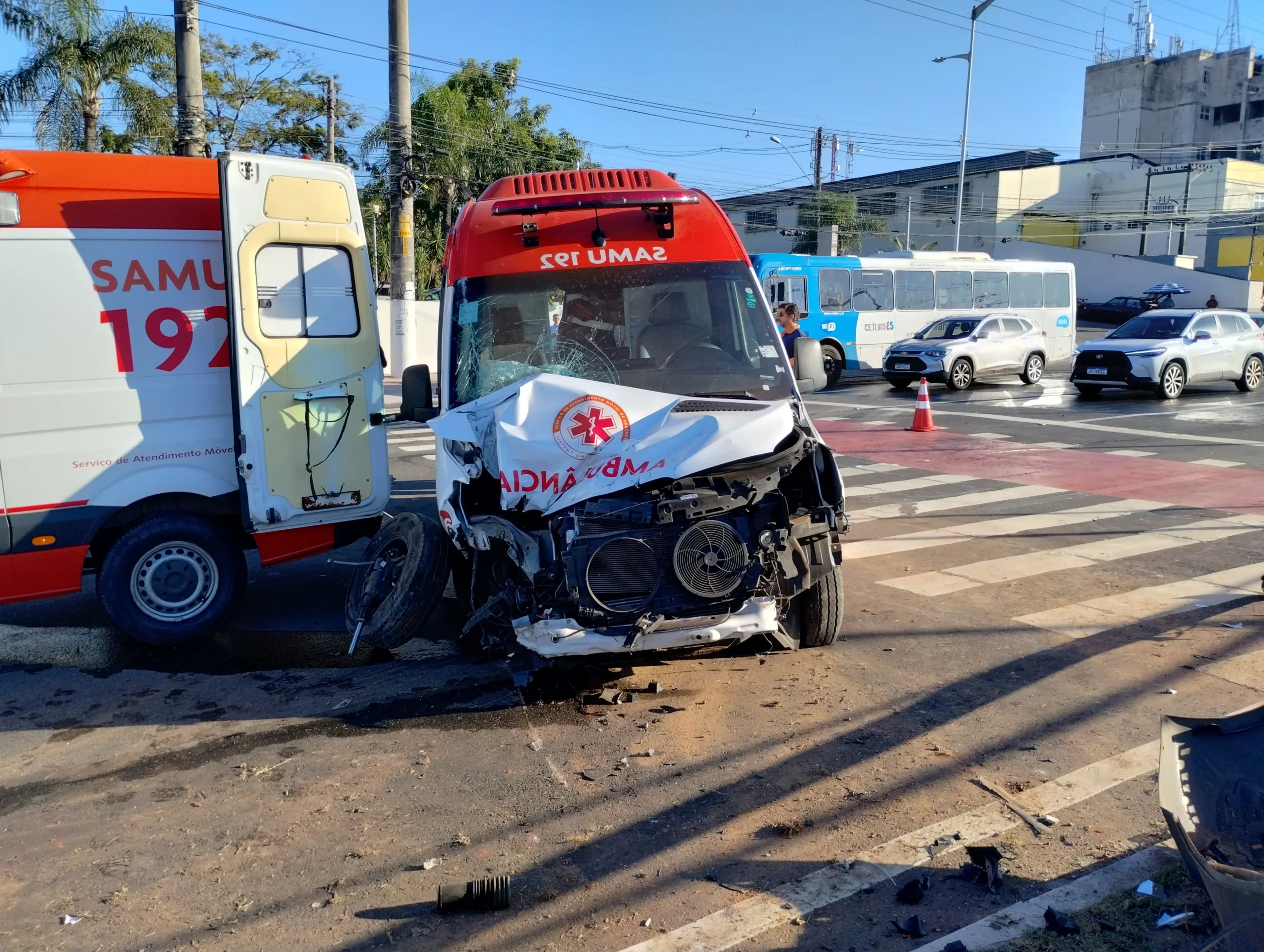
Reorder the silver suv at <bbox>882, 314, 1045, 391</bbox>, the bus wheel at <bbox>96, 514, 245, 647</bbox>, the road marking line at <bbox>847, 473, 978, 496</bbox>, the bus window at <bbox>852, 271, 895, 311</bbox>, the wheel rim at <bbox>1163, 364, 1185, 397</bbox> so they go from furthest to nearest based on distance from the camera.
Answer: the bus window at <bbox>852, 271, 895, 311</bbox> → the silver suv at <bbox>882, 314, 1045, 391</bbox> → the wheel rim at <bbox>1163, 364, 1185, 397</bbox> → the road marking line at <bbox>847, 473, 978, 496</bbox> → the bus wheel at <bbox>96, 514, 245, 647</bbox>

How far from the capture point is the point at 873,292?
85.6 ft

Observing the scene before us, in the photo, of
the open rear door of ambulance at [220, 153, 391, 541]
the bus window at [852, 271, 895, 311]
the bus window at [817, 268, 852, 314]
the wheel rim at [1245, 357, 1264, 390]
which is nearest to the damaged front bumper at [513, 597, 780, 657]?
the open rear door of ambulance at [220, 153, 391, 541]

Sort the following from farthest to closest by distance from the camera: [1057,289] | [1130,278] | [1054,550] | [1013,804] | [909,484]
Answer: [1130,278] → [1057,289] → [909,484] → [1054,550] → [1013,804]

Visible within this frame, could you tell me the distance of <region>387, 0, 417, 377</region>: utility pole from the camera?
18609 millimetres

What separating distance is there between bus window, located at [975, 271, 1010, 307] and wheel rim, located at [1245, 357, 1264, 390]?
25.7 feet

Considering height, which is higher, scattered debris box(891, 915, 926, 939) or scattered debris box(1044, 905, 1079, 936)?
scattered debris box(1044, 905, 1079, 936)

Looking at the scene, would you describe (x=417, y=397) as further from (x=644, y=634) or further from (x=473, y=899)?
(x=473, y=899)

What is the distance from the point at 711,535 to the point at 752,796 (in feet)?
3.97

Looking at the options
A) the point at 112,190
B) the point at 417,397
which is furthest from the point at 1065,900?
the point at 112,190

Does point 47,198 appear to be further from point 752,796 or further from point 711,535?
point 752,796

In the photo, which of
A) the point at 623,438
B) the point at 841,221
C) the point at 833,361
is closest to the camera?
the point at 623,438

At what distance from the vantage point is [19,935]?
3383 millimetres

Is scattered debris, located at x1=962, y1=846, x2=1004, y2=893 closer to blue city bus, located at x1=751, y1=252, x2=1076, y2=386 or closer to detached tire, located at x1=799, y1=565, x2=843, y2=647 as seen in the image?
detached tire, located at x1=799, y1=565, x2=843, y2=647

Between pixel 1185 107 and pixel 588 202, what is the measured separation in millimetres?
86772
